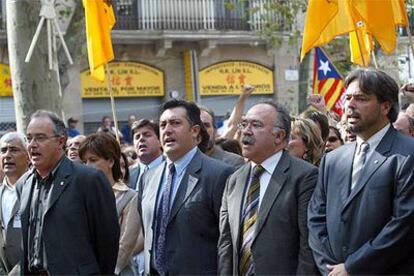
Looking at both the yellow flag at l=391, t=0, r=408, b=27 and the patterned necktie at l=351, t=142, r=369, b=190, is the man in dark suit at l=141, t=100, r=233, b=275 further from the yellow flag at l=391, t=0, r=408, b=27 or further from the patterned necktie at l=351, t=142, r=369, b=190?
the yellow flag at l=391, t=0, r=408, b=27

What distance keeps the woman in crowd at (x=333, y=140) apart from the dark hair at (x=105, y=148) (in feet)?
6.26

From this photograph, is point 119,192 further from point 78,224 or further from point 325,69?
point 325,69

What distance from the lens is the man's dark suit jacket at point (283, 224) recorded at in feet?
19.8

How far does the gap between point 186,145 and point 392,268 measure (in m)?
1.94

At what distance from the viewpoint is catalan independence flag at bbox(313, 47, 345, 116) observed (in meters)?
13.5

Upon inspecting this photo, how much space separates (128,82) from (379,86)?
21923mm

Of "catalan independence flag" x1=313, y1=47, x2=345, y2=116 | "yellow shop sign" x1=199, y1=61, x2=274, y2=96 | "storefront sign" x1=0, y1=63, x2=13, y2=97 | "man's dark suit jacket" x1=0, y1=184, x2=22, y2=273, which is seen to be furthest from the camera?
"yellow shop sign" x1=199, y1=61, x2=274, y2=96

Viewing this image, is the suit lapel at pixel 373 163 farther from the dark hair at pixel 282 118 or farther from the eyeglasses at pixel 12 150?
the eyeglasses at pixel 12 150

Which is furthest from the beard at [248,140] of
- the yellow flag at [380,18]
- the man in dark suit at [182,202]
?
the yellow flag at [380,18]

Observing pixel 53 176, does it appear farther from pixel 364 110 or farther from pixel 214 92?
pixel 214 92

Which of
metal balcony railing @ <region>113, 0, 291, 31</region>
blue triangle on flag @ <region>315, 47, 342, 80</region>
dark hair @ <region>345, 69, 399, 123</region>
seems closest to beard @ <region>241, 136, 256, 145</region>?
dark hair @ <region>345, 69, 399, 123</region>

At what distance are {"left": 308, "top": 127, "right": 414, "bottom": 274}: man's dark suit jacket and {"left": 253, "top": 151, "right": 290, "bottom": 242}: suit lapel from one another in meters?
0.28

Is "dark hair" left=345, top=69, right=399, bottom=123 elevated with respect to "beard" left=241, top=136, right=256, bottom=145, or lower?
elevated

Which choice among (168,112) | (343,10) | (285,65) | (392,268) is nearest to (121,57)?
(285,65)
